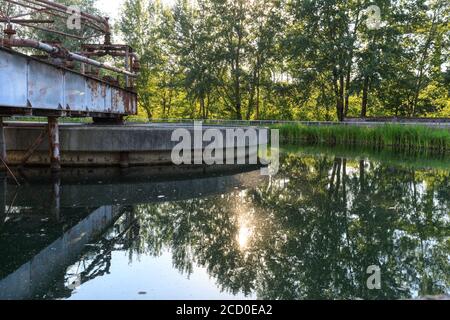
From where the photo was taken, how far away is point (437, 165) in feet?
50.3

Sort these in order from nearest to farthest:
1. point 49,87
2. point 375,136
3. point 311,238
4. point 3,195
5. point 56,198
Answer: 1. point 311,238
2. point 56,198
3. point 3,195
4. point 49,87
5. point 375,136

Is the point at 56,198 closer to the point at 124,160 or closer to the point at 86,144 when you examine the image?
the point at 86,144

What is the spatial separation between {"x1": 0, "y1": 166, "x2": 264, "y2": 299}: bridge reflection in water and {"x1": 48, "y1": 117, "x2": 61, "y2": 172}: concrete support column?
1.14ft

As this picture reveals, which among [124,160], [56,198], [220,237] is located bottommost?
[220,237]

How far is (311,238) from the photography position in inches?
252

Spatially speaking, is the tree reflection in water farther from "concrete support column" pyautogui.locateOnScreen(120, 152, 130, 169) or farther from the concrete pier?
"concrete support column" pyautogui.locateOnScreen(120, 152, 130, 169)

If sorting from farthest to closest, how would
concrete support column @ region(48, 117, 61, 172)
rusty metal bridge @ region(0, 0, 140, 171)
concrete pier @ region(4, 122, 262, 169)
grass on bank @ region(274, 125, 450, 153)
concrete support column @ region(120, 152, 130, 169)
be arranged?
grass on bank @ region(274, 125, 450, 153) < concrete support column @ region(120, 152, 130, 169) < concrete pier @ region(4, 122, 262, 169) < concrete support column @ region(48, 117, 61, 172) < rusty metal bridge @ region(0, 0, 140, 171)

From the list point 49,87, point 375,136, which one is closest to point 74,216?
point 49,87

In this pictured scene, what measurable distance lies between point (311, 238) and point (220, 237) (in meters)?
1.35

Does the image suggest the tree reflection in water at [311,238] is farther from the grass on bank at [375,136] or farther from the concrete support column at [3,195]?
the grass on bank at [375,136]

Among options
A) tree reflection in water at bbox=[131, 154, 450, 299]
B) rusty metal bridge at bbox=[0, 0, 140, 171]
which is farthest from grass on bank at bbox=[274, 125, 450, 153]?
rusty metal bridge at bbox=[0, 0, 140, 171]

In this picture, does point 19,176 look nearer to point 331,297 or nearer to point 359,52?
point 331,297

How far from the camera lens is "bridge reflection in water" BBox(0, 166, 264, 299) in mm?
4789

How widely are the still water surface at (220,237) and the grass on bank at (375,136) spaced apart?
32.0 ft
